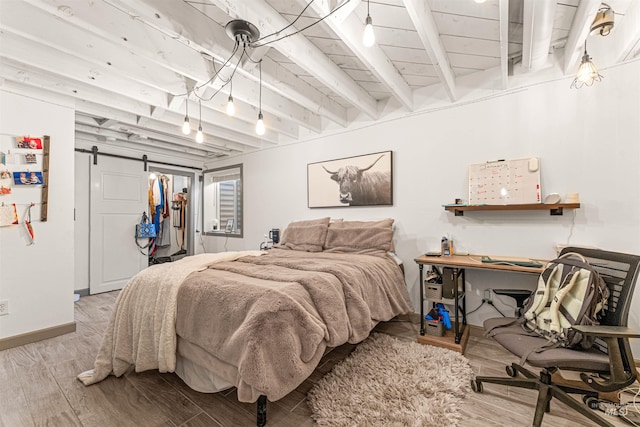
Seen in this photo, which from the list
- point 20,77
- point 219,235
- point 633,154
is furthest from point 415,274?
point 20,77

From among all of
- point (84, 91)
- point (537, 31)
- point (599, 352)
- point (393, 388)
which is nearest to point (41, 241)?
point (84, 91)

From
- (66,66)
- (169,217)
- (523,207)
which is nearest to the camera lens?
(66,66)

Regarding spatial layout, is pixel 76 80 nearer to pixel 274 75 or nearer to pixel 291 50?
pixel 274 75

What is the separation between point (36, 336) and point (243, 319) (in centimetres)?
256

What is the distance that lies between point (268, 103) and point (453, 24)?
183cm

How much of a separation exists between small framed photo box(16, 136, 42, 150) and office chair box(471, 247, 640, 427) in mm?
4120

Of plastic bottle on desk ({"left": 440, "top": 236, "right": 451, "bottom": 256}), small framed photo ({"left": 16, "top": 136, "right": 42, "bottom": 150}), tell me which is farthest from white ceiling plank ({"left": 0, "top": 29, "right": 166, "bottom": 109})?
plastic bottle on desk ({"left": 440, "top": 236, "right": 451, "bottom": 256})

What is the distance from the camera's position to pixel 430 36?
1.88 m

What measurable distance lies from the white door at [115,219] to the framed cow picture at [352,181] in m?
2.95

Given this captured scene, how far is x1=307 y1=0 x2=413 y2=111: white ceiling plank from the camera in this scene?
66.1 inches

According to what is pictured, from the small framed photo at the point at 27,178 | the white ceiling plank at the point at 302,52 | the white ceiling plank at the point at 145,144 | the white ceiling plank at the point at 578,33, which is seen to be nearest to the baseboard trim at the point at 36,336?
the small framed photo at the point at 27,178

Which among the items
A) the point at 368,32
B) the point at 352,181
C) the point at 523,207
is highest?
the point at 368,32

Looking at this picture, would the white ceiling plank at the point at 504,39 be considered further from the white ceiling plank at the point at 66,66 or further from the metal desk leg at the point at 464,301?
the white ceiling plank at the point at 66,66

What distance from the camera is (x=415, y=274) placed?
9.93 ft
